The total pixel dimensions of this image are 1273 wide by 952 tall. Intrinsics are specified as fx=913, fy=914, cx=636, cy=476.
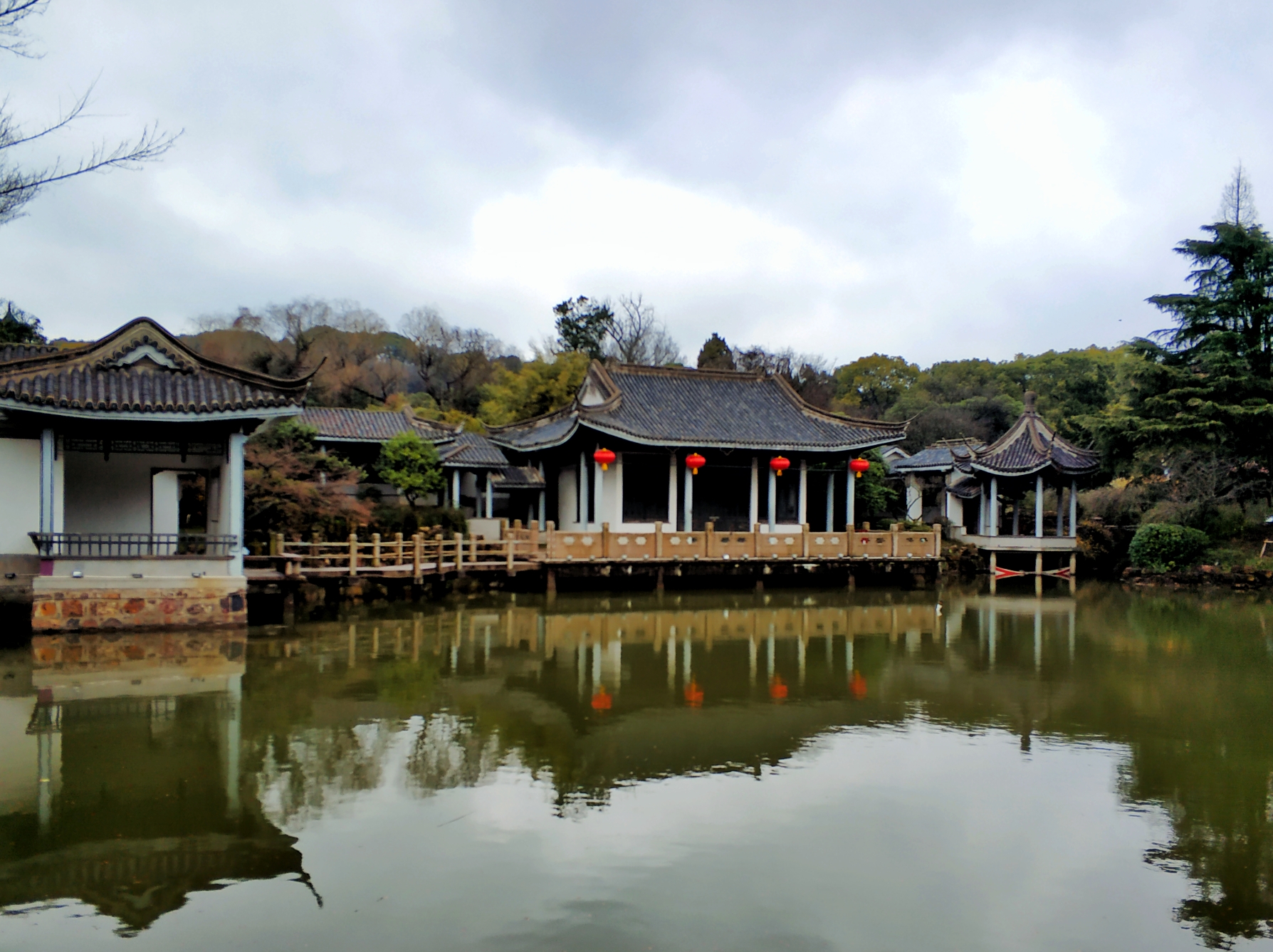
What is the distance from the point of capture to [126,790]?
19.4 ft

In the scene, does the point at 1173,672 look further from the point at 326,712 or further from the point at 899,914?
the point at 326,712

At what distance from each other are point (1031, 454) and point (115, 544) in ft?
66.3

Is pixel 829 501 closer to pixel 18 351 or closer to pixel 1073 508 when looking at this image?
pixel 1073 508

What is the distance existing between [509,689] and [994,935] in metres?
5.71

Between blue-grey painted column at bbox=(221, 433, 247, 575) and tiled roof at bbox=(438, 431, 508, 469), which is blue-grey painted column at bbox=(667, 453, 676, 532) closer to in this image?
tiled roof at bbox=(438, 431, 508, 469)

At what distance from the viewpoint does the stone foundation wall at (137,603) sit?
11422 mm

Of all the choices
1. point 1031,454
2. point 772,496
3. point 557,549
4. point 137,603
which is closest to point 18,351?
point 137,603

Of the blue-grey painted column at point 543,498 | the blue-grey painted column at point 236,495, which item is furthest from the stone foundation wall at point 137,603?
the blue-grey painted column at point 543,498

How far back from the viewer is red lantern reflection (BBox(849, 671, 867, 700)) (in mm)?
9094

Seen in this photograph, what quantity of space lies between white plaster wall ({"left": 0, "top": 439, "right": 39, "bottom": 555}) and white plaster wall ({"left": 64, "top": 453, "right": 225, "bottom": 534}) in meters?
0.70

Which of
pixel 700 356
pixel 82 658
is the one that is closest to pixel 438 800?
pixel 82 658

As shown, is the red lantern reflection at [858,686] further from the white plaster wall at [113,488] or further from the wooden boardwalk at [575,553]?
the white plaster wall at [113,488]

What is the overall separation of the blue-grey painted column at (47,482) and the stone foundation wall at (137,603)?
2.57ft

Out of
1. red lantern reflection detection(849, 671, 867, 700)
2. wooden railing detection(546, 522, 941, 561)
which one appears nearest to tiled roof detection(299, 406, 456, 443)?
wooden railing detection(546, 522, 941, 561)
